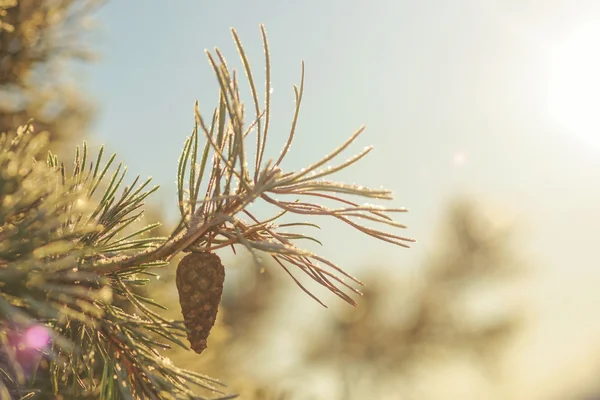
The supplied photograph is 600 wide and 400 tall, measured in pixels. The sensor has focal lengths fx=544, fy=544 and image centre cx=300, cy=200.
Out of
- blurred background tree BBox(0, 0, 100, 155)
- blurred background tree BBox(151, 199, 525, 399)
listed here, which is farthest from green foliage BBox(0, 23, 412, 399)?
blurred background tree BBox(151, 199, 525, 399)

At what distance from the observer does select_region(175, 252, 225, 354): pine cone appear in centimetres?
62

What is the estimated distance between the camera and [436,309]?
6.75m

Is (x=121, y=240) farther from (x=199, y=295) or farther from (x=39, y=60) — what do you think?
(x=39, y=60)

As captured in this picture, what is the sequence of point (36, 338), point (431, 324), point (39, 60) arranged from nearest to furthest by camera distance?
point (36, 338) < point (39, 60) < point (431, 324)

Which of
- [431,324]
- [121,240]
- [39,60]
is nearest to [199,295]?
[121,240]

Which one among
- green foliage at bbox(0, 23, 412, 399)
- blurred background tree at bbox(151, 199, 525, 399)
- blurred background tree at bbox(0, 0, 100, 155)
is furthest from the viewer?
blurred background tree at bbox(151, 199, 525, 399)

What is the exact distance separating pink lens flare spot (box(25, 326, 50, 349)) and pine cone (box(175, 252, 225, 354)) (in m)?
0.15

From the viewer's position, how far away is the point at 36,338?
0.58 metres

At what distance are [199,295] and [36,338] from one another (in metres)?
0.18

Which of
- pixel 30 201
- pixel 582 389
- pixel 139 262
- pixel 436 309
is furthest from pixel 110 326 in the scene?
pixel 436 309

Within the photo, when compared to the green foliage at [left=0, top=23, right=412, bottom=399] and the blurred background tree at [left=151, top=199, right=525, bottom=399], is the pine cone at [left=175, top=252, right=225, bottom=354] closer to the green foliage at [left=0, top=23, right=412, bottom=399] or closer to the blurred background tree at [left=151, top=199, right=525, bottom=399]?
the green foliage at [left=0, top=23, right=412, bottom=399]

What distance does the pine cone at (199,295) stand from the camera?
24.4 inches

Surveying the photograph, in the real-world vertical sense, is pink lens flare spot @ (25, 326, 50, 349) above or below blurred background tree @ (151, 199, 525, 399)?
below

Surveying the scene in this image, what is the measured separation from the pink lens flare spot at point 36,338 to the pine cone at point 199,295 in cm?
15
